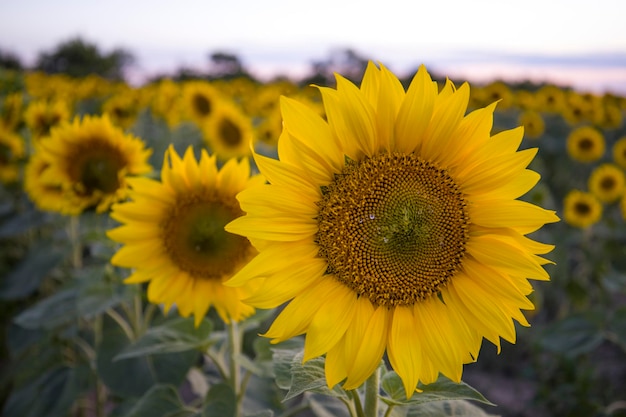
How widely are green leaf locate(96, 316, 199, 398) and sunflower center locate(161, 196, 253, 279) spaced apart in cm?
40

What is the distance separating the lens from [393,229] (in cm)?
129

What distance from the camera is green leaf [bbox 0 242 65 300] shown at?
3402mm

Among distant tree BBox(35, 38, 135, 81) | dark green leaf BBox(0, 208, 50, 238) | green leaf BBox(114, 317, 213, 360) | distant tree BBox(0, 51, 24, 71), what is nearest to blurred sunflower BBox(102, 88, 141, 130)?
dark green leaf BBox(0, 208, 50, 238)

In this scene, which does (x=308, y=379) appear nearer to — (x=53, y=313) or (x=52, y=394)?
(x=53, y=313)

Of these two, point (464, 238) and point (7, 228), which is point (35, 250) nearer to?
point (7, 228)

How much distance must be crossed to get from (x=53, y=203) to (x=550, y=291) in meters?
4.27

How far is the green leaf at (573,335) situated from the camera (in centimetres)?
340

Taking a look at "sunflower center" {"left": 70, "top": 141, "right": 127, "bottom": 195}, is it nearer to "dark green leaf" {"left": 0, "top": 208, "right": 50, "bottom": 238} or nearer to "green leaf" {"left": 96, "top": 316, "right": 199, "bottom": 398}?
"green leaf" {"left": 96, "top": 316, "right": 199, "bottom": 398}

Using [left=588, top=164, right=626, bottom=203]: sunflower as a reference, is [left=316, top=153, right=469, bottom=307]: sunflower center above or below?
above

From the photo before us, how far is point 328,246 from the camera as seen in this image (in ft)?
4.20

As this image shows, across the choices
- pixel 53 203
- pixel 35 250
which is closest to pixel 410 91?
pixel 53 203

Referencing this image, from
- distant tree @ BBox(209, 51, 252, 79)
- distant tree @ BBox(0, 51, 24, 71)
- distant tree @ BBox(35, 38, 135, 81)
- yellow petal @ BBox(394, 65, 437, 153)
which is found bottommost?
distant tree @ BBox(35, 38, 135, 81)

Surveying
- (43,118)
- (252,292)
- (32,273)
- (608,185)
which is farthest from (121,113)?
(608,185)

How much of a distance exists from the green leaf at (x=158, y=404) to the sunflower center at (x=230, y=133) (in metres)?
3.63
